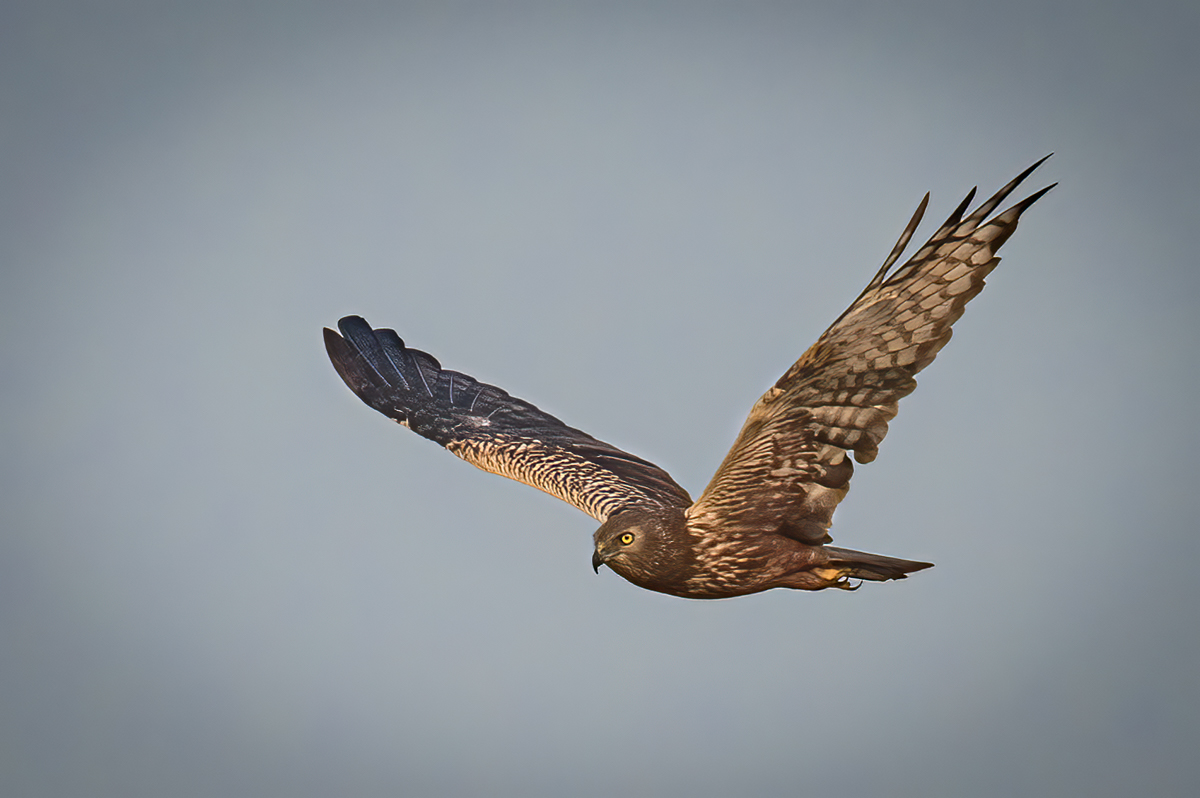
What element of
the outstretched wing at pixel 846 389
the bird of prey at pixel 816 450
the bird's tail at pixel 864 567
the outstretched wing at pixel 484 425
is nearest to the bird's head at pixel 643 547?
the bird of prey at pixel 816 450

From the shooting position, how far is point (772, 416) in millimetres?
4824

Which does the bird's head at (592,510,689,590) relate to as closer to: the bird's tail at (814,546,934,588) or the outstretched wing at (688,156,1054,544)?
the outstretched wing at (688,156,1054,544)

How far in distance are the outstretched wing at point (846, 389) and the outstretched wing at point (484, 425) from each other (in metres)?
1.59

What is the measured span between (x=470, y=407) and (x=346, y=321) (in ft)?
3.52

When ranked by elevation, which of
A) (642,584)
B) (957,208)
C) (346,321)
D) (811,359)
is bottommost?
(642,584)

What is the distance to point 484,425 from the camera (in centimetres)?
770

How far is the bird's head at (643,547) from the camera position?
501 cm

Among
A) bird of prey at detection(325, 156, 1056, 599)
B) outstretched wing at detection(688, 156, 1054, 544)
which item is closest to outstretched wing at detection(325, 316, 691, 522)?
bird of prey at detection(325, 156, 1056, 599)

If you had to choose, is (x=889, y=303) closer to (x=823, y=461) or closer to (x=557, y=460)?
(x=823, y=461)

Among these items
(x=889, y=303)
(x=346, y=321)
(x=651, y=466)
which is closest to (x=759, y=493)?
(x=889, y=303)

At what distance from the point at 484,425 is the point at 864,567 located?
127 inches

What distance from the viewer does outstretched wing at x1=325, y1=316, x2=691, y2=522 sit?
6.89 m

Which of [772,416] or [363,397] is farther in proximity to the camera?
[363,397]

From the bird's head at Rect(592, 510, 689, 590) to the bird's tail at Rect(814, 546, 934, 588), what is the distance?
2.35ft
